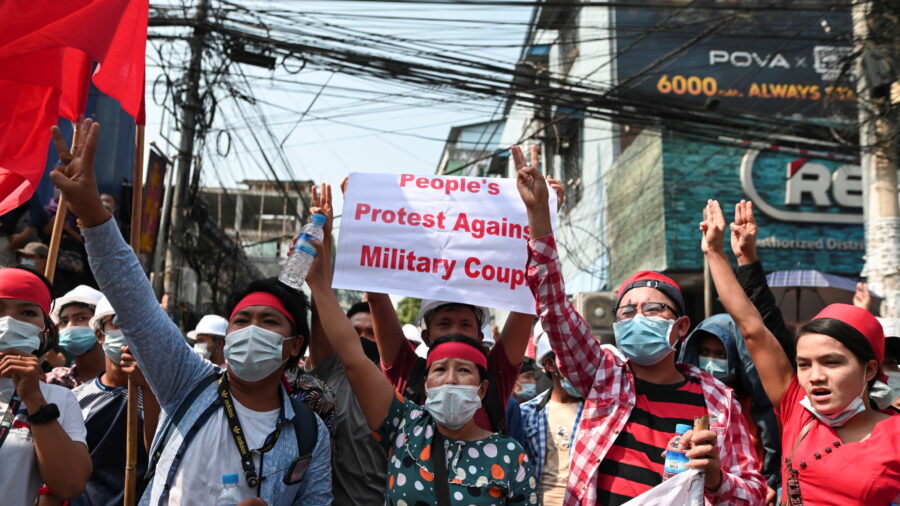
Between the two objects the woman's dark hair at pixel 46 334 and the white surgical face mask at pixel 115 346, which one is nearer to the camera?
the woman's dark hair at pixel 46 334

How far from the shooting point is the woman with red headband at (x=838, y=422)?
2.61m

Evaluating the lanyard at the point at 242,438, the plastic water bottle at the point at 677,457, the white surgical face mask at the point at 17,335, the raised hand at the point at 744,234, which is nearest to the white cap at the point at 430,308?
the lanyard at the point at 242,438

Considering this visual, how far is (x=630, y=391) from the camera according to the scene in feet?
9.86

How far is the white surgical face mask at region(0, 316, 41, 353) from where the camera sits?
9.77 feet

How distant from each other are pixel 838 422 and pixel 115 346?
3038 millimetres

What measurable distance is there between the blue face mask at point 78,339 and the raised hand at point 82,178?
7.23 ft

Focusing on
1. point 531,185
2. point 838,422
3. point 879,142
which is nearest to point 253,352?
point 531,185

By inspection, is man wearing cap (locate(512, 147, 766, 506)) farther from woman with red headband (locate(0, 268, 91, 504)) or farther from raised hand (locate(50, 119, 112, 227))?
woman with red headband (locate(0, 268, 91, 504))

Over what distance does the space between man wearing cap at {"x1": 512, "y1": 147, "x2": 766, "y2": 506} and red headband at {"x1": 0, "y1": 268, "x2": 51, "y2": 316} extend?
1944mm

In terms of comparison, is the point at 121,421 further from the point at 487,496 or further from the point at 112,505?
the point at 487,496

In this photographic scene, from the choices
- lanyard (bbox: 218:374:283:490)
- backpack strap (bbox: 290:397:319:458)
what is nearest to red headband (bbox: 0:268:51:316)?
lanyard (bbox: 218:374:283:490)

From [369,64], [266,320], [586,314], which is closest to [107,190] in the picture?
[369,64]

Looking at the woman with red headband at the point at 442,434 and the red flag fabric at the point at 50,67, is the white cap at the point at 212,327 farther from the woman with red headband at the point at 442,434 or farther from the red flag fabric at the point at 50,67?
the woman with red headband at the point at 442,434

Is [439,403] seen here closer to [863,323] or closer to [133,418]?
[133,418]
